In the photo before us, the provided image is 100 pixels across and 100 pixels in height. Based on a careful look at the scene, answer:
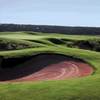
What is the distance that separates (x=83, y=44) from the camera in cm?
6575

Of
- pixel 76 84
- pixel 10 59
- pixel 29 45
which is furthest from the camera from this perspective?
pixel 29 45

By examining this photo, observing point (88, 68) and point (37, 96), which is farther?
point (88, 68)

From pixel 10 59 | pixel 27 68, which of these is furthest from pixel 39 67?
pixel 10 59

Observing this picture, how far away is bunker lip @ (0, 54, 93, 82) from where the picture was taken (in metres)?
34.0

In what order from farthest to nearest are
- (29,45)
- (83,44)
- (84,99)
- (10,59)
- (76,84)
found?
(83,44), (29,45), (10,59), (76,84), (84,99)

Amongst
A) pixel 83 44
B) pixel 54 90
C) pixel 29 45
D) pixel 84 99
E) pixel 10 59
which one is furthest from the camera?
pixel 83 44

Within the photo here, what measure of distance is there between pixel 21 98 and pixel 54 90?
2369 millimetres

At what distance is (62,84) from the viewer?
24.5m

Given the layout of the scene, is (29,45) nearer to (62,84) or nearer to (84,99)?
(62,84)

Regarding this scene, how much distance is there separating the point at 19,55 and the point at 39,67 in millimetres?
4632

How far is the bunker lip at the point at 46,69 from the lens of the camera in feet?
112

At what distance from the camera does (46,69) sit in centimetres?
3678

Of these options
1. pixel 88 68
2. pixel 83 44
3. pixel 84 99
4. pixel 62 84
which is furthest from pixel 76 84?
pixel 83 44

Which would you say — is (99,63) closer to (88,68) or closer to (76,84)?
(88,68)
